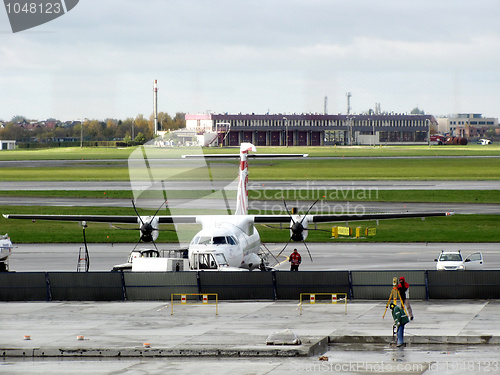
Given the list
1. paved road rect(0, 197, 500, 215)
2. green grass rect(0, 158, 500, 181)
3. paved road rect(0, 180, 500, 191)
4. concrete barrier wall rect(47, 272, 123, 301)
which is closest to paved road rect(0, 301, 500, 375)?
concrete barrier wall rect(47, 272, 123, 301)

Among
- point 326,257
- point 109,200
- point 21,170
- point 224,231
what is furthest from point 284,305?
point 21,170

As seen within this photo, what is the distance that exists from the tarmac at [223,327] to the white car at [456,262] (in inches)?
240

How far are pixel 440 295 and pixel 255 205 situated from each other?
40540 mm

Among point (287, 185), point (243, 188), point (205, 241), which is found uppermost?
point (243, 188)

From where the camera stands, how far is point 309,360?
21828mm

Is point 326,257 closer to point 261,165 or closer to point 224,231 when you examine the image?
point 224,231

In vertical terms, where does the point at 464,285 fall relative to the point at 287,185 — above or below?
below

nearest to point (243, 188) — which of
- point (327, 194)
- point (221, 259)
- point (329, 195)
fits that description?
point (221, 259)

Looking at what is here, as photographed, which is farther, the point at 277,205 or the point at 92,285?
the point at 277,205

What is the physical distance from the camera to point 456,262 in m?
37.5

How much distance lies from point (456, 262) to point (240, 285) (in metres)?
11.6

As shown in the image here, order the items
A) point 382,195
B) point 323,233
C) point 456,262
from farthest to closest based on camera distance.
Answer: point 382,195
point 323,233
point 456,262

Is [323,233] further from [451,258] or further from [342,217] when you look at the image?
[451,258]

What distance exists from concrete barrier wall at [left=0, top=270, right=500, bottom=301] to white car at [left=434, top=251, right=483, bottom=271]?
17.7 feet
